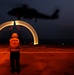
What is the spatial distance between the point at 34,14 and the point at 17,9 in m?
3.44

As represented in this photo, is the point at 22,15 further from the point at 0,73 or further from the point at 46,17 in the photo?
the point at 0,73

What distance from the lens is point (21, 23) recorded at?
1742 inches

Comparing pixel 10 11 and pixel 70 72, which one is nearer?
pixel 70 72

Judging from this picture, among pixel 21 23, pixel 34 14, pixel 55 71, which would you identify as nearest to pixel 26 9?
pixel 34 14

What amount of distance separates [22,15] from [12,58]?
3487cm

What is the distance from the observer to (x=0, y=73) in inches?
504

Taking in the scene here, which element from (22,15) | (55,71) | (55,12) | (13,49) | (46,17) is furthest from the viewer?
(55,12)

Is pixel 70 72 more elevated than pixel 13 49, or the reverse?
pixel 13 49

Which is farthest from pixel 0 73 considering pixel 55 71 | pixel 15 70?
pixel 55 71

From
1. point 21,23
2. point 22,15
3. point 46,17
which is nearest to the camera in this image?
point 21,23

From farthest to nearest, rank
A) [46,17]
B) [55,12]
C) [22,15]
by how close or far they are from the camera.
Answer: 1. [55,12]
2. [46,17]
3. [22,15]

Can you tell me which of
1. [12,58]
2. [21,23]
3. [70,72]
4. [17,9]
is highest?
[17,9]

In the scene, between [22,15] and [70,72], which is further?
[22,15]

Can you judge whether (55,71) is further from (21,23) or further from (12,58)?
(21,23)
